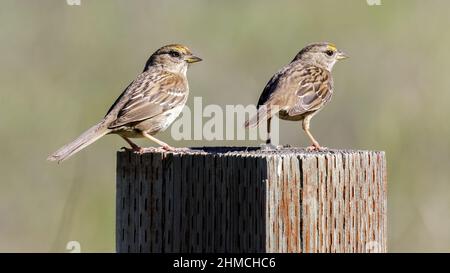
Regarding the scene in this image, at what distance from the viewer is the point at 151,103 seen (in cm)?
805

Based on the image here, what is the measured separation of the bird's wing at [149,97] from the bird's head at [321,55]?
4.57 ft

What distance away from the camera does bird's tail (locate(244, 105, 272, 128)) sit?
7.64 meters

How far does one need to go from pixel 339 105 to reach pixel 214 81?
127 centimetres

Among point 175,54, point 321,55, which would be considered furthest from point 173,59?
point 321,55

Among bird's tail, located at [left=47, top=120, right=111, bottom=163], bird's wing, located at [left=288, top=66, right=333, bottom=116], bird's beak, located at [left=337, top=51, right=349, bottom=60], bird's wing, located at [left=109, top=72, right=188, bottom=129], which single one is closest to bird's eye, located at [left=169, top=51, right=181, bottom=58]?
bird's wing, located at [left=109, top=72, right=188, bottom=129]

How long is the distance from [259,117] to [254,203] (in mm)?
3020

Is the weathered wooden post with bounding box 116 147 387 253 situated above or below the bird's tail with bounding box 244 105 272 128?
below

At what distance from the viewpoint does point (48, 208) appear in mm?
8750

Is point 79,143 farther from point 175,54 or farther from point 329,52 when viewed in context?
point 329,52

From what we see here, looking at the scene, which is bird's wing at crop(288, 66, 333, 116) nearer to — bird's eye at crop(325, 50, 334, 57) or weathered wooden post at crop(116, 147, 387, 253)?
bird's eye at crop(325, 50, 334, 57)

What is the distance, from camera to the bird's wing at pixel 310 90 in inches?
335

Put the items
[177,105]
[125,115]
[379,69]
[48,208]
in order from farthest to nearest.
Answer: [379,69]
[48,208]
[177,105]
[125,115]

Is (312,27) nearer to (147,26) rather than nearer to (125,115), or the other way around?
(147,26)

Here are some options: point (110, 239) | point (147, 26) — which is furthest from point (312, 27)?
point (110, 239)
